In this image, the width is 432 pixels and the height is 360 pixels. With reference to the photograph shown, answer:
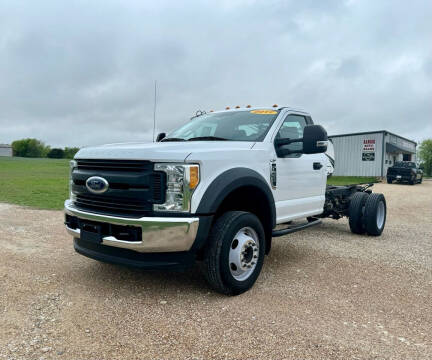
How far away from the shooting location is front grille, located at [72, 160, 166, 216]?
10.3 ft

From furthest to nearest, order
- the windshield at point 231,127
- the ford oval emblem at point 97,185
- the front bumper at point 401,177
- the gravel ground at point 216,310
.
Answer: the front bumper at point 401,177, the windshield at point 231,127, the ford oval emblem at point 97,185, the gravel ground at point 216,310

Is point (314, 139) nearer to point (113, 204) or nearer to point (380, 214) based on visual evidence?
point (113, 204)

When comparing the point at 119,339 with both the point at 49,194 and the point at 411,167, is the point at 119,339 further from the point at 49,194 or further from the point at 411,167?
the point at 411,167

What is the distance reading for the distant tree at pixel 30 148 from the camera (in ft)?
306

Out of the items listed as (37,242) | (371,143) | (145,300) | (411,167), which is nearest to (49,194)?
(37,242)

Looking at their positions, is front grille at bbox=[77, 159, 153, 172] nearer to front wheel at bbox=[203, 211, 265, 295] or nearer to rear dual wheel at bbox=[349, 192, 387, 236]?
front wheel at bbox=[203, 211, 265, 295]

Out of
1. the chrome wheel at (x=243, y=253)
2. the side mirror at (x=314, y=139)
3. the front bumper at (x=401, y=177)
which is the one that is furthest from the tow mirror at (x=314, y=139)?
the front bumper at (x=401, y=177)

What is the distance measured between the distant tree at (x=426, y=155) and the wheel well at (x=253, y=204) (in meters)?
72.8

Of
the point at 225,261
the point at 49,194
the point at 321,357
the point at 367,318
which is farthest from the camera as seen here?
the point at 49,194

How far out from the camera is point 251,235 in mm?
3760

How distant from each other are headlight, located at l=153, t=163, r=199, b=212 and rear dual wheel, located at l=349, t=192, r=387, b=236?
4413 mm

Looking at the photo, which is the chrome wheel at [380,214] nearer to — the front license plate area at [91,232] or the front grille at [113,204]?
the front grille at [113,204]

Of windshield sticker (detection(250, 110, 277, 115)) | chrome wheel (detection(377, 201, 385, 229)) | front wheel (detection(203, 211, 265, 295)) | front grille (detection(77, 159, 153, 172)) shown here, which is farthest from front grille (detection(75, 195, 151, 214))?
chrome wheel (detection(377, 201, 385, 229))

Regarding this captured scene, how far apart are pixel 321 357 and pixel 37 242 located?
15.4 feet
